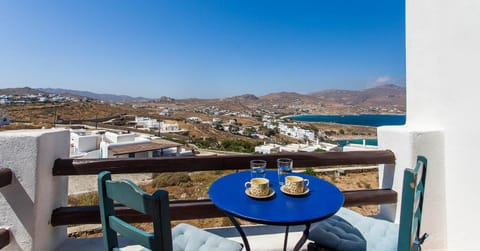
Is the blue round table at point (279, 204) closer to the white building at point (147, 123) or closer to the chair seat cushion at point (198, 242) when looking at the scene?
the chair seat cushion at point (198, 242)

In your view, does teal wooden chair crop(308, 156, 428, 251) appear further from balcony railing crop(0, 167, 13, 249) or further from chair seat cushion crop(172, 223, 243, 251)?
balcony railing crop(0, 167, 13, 249)

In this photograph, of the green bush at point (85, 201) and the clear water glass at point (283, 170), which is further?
the green bush at point (85, 201)

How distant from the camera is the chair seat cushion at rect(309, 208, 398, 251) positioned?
1317mm

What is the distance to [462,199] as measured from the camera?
1.81 meters

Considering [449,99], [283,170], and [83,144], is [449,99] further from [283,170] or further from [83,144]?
[83,144]

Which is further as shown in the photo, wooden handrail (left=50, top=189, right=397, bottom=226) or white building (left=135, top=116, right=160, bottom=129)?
white building (left=135, top=116, right=160, bottom=129)

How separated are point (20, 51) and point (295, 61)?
43940 mm

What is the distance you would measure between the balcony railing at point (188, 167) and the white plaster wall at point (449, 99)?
0.40 meters

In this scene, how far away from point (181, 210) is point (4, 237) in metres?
1.20

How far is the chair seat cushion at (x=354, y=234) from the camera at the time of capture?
1.32 m

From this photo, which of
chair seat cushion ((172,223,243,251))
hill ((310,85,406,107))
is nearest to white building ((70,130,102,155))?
chair seat cushion ((172,223,243,251))

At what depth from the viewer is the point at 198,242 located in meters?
1.35

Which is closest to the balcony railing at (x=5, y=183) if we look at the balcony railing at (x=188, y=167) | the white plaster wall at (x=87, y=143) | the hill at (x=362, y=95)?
the balcony railing at (x=188, y=167)

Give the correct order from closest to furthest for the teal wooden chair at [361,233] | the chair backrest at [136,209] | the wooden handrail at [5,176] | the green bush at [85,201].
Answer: the chair backrest at [136,209] < the teal wooden chair at [361,233] < the wooden handrail at [5,176] < the green bush at [85,201]
